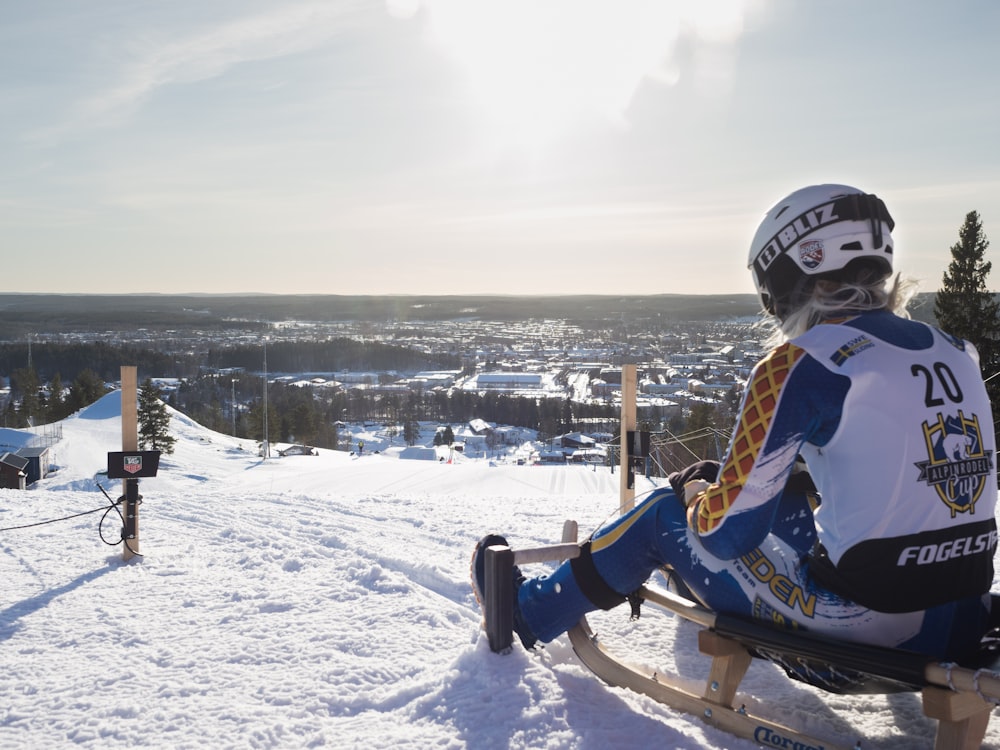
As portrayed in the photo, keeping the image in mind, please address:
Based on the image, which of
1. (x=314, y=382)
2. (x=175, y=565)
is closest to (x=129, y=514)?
(x=175, y=565)

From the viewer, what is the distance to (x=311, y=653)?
10.4 feet

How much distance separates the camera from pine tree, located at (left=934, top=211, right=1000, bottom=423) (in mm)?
20781

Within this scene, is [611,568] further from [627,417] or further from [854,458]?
[627,417]

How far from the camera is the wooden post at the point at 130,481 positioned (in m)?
Answer: 5.00

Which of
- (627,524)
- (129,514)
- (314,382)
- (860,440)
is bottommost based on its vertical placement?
(314,382)

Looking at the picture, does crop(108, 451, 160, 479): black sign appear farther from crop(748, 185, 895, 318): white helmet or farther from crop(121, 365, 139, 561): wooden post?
crop(748, 185, 895, 318): white helmet

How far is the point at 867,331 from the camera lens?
1753 millimetres

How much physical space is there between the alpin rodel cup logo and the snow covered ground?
0.97 metres

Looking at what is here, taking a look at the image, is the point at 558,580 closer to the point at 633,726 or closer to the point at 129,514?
the point at 633,726

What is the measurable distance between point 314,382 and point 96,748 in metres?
104

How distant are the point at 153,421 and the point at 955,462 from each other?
36.9 m

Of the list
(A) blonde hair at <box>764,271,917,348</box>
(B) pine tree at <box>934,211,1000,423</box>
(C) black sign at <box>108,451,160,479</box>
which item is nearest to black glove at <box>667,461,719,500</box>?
(A) blonde hair at <box>764,271,917,348</box>

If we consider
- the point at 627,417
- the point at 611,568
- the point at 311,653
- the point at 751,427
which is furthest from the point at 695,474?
the point at 627,417

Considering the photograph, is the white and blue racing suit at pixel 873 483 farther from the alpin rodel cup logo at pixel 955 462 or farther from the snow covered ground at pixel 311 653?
the snow covered ground at pixel 311 653
